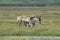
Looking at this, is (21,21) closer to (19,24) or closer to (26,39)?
(19,24)

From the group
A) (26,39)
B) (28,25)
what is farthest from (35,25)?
(26,39)

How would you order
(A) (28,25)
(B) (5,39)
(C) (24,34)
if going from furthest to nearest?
1. (A) (28,25)
2. (C) (24,34)
3. (B) (5,39)

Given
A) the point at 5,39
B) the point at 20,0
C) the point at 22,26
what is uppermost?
the point at 5,39

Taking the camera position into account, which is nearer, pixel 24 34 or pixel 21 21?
pixel 24 34

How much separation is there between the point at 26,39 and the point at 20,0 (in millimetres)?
70710

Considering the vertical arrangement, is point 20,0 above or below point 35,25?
below

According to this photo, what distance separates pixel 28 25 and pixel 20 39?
6.10 m

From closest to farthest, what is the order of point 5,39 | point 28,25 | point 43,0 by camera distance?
point 5,39
point 28,25
point 43,0

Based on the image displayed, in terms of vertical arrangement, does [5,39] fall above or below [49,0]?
above

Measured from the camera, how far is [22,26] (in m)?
19.5

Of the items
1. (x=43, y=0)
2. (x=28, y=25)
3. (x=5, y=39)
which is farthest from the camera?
(x=43, y=0)

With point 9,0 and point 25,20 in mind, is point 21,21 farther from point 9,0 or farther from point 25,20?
point 9,0

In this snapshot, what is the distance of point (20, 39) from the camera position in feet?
44.1

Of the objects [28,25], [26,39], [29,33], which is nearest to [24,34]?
[29,33]
